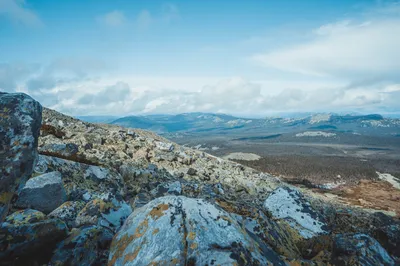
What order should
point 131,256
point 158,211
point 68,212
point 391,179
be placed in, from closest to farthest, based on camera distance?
point 131,256, point 158,211, point 68,212, point 391,179

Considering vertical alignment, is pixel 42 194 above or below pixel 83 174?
above

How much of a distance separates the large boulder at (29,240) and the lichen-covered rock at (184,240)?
1533mm

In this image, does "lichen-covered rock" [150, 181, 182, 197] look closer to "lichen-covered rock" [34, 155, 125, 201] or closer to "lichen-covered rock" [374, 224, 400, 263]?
"lichen-covered rock" [34, 155, 125, 201]

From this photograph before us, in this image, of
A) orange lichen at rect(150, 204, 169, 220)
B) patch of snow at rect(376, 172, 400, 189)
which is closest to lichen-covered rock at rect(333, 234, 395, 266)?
orange lichen at rect(150, 204, 169, 220)

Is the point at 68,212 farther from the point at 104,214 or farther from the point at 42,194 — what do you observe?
the point at 42,194

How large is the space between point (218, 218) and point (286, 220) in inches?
181

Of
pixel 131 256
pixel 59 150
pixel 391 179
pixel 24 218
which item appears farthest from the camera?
pixel 391 179

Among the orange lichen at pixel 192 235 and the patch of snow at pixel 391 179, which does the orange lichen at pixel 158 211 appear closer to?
the orange lichen at pixel 192 235

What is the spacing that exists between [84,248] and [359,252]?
23.1 feet

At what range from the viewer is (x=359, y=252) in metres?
6.13

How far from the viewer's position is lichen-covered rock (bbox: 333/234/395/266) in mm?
6000

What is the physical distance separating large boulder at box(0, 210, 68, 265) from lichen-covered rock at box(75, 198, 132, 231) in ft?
3.67

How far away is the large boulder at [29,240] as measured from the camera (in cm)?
486

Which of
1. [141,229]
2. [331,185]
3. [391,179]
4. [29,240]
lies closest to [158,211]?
[141,229]
